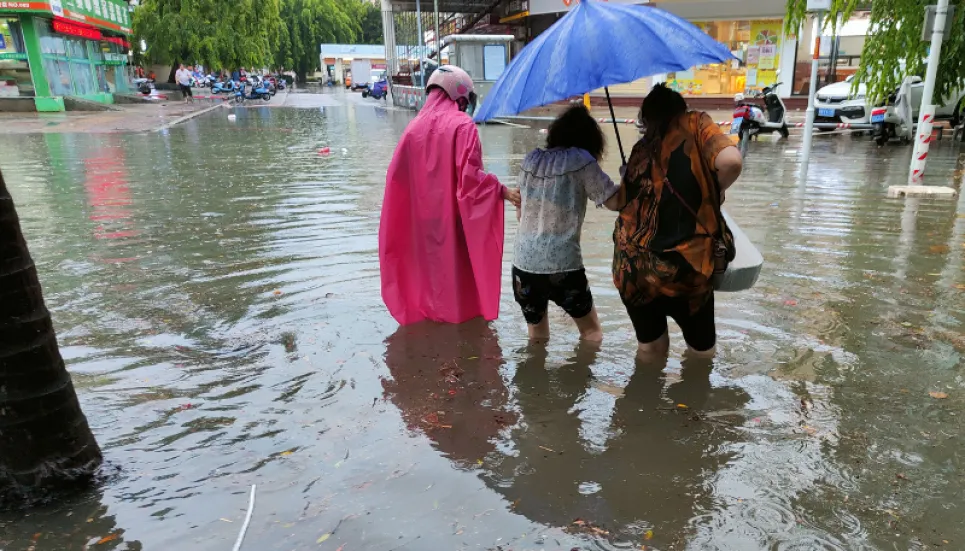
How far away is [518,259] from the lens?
394 cm

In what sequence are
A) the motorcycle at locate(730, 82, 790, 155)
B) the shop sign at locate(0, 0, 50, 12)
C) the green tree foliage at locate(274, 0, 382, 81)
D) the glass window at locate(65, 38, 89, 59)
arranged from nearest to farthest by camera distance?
the motorcycle at locate(730, 82, 790, 155)
the shop sign at locate(0, 0, 50, 12)
the glass window at locate(65, 38, 89, 59)
the green tree foliage at locate(274, 0, 382, 81)

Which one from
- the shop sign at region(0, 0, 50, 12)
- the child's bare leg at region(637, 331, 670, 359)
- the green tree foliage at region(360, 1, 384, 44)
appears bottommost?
the child's bare leg at region(637, 331, 670, 359)

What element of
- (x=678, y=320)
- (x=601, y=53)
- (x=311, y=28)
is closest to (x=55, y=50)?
(x=601, y=53)

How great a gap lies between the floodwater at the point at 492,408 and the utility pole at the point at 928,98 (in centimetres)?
284

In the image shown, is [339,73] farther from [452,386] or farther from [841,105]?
[452,386]

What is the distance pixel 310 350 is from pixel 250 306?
1.09m

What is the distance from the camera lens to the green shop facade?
23141mm

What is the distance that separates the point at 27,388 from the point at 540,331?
283cm

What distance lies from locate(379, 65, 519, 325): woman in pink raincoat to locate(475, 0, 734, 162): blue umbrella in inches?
30.7

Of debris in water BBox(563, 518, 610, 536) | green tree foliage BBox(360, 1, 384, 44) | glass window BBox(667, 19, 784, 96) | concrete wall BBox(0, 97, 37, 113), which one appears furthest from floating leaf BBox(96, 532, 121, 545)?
green tree foliage BBox(360, 1, 384, 44)

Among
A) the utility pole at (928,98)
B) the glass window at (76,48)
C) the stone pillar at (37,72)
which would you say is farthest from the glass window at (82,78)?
the utility pole at (928,98)

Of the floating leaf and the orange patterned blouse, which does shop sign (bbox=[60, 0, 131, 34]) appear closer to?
the floating leaf

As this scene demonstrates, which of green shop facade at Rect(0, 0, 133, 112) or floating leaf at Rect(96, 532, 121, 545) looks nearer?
floating leaf at Rect(96, 532, 121, 545)

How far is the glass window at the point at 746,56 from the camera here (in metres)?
25.6
